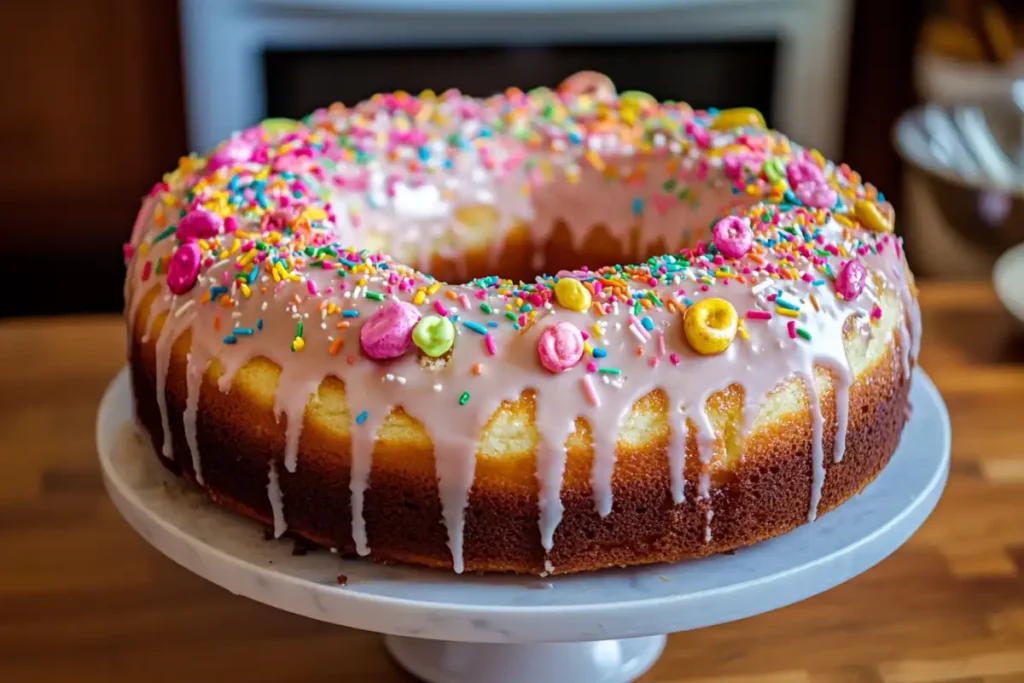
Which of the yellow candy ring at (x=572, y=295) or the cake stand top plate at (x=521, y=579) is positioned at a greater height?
the yellow candy ring at (x=572, y=295)

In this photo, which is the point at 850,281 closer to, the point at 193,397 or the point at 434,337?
the point at 434,337

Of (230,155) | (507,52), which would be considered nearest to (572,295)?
(230,155)

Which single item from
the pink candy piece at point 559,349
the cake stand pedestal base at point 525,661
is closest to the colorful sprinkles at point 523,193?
the pink candy piece at point 559,349

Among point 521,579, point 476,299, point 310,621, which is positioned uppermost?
point 476,299

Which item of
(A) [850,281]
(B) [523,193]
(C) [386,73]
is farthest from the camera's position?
(C) [386,73]

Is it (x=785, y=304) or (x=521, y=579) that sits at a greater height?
(x=785, y=304)

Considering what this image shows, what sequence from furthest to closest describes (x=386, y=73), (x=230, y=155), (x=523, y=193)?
(x=386, y=73)
(x=523, y=193)
(x=230, y=155)

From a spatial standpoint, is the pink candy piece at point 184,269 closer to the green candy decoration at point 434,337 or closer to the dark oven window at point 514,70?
the green candy decoration at point 434,337

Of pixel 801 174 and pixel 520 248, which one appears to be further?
pixel 520 248
